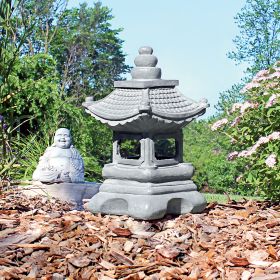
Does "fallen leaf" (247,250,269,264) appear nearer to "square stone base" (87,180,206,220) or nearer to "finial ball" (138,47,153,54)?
"square stone base" (87,180,206,220)

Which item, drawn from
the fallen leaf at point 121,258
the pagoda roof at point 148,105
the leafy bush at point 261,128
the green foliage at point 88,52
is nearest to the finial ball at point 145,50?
the pagoda roof at point 148,105

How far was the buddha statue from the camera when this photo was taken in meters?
9.24

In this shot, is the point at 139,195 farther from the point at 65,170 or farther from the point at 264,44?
the point at 264,44

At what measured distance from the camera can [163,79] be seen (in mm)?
6848

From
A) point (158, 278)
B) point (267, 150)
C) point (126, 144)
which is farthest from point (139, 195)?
point (126, 144)

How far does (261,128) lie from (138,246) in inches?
99.8

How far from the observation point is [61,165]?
9266 mm

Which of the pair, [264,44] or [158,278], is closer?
[158,278]

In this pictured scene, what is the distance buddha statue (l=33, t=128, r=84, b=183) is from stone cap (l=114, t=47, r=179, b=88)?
2.67 metres

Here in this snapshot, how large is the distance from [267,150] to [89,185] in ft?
8.70

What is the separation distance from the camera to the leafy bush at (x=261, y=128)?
7379mm

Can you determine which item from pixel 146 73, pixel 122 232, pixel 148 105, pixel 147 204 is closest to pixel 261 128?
pixel 146 73

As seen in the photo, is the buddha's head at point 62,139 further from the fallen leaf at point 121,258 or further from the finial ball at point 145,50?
the fallen leaf at point 121,258

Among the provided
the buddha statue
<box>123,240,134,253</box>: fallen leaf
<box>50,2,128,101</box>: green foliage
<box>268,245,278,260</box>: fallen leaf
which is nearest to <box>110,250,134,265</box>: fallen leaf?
<box>123,240,134,253</box>: fallen leaf
